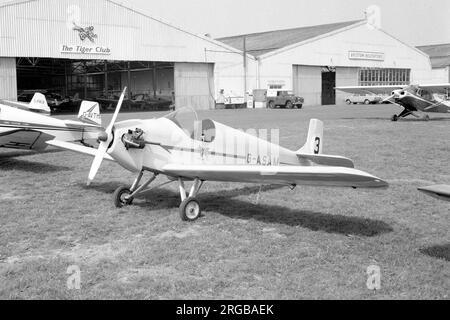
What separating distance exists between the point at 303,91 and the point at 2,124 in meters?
42.2

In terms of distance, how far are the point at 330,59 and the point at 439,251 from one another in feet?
160

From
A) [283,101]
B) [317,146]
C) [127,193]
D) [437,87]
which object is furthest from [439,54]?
[127,193]

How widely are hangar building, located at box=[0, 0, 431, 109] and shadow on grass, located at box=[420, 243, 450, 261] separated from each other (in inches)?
1260

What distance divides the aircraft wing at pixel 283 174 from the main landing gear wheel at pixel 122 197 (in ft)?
3.41

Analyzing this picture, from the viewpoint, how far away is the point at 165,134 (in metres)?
6.97

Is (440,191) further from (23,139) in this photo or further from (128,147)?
(23,139)

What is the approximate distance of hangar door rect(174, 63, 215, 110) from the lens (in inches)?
1647

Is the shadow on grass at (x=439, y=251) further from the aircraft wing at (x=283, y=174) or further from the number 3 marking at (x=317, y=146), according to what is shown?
the number 3 marking at (x=317, y=146)

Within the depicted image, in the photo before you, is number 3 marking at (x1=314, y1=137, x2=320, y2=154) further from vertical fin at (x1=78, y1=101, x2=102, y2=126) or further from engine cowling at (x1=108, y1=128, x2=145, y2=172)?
vertical fin at (x1=78, y1=101, x2=102, y2=126)

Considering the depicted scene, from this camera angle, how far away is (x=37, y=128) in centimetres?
1199

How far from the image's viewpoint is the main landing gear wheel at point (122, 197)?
24.9 feet

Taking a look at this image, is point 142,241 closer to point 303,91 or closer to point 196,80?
point 196,80

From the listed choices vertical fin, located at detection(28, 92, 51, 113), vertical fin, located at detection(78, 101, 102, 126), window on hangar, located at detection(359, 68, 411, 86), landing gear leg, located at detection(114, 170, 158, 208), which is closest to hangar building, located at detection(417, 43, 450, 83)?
window on hangar, located at detection(359, 68, 411, 86)

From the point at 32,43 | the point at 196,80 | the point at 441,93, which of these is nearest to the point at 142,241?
the point at 441,93
